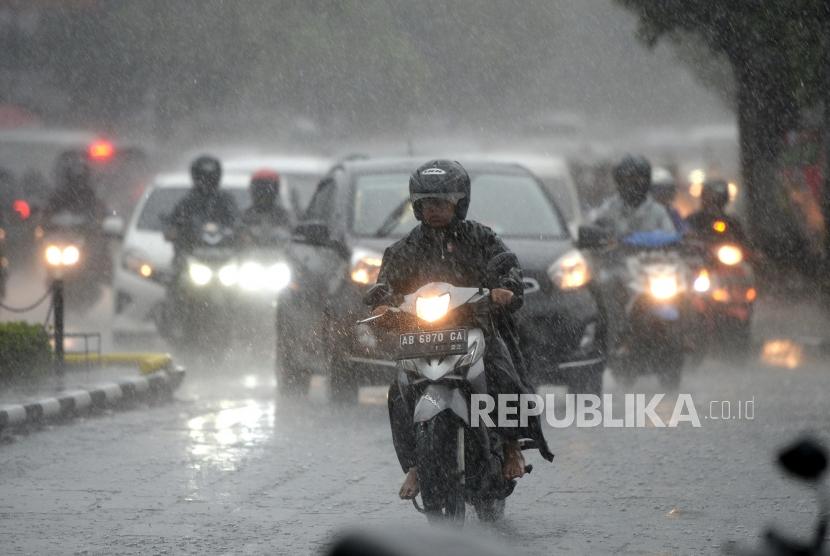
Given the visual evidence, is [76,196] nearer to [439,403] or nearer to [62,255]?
[62,255]

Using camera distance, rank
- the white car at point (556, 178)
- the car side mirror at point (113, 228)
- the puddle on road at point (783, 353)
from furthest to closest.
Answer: the car side mirror at point (113, 228) < the white car at point (556, 178) < the puddle on road at point (783, 353)

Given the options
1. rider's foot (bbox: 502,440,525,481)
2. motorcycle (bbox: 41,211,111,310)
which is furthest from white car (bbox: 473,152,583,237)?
rider's foot (bbox: 502,440,525,481)

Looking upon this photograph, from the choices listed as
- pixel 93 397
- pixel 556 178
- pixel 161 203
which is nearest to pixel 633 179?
pixel 556 178

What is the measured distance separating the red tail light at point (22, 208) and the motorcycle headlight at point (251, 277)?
27.3 feet

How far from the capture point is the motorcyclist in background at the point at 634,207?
1567 centimetres

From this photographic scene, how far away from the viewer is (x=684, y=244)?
15.8m

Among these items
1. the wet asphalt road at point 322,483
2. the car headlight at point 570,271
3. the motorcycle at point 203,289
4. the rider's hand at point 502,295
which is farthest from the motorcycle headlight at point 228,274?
the rider's hand at point 502,295

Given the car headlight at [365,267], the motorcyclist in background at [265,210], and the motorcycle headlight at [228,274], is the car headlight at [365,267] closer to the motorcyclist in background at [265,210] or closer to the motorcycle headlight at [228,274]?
the motorcycle headlight at [228,274]

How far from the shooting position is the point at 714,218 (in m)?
18.7

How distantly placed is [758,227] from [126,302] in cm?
1097

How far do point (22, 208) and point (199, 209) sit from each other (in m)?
8.22

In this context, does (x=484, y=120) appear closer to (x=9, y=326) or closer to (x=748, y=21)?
(x=748, y=21)

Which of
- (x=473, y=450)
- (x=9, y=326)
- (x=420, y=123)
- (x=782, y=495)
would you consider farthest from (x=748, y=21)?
(x=420, y=123)

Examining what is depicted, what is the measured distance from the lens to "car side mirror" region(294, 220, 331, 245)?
12875 mm
